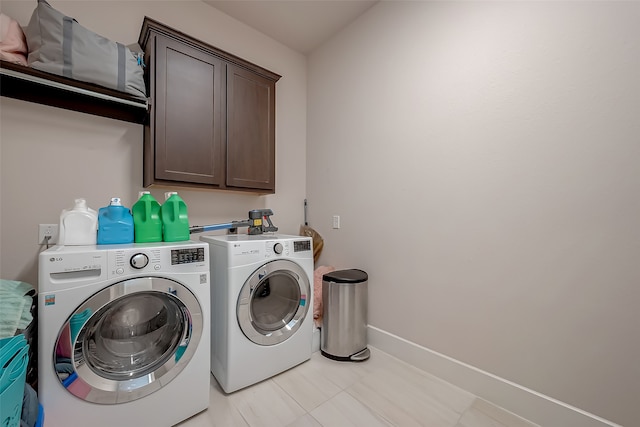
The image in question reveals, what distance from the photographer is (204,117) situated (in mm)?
1792

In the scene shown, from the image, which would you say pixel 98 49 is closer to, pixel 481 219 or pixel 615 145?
pixel 481 219

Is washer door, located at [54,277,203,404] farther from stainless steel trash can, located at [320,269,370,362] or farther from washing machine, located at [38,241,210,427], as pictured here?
stainless steel trash can, located at [320,269,370,362]

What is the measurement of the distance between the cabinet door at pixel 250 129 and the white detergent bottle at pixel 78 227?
0.86 m

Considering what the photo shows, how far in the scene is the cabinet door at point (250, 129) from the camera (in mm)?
1932

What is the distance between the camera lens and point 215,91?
1845 mm

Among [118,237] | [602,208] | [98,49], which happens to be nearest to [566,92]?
[602,208]

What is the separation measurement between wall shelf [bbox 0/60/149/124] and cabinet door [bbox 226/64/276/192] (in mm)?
603

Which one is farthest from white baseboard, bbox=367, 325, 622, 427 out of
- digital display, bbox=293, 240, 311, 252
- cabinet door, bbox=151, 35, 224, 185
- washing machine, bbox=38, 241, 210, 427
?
cabinet door, bbox=151, 35, 224, 185

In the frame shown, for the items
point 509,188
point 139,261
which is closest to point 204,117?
point 139,261

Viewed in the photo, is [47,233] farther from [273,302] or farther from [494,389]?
[494,389]

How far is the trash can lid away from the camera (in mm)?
1796

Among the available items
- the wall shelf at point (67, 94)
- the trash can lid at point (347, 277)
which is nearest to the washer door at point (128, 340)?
the trash can lid at point (347, 277)

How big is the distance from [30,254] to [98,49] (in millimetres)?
1227

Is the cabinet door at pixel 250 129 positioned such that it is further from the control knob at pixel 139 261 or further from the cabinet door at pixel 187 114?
the control knob at pixel 139 261
